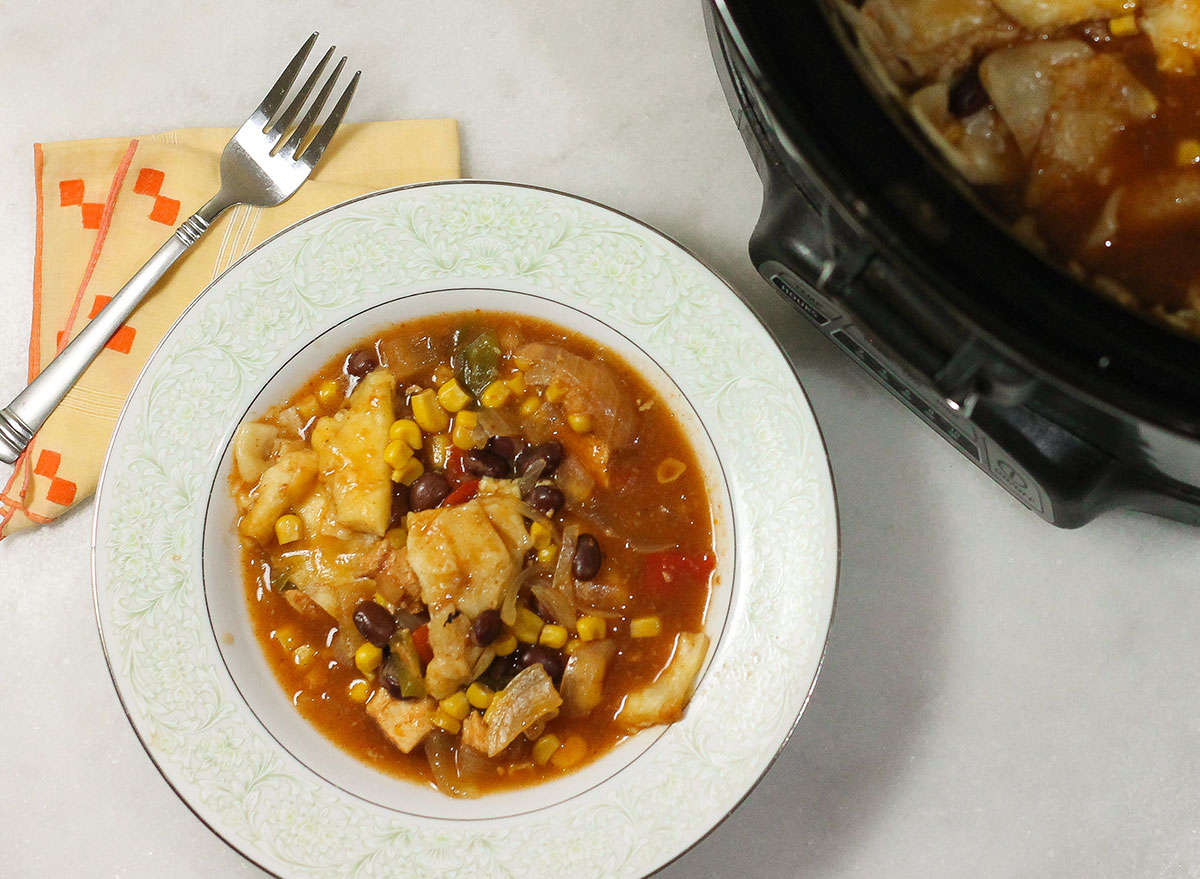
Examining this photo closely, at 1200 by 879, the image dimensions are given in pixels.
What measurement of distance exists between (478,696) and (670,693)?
467 mm

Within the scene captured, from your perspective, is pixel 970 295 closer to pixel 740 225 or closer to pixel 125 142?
pixel 740 225

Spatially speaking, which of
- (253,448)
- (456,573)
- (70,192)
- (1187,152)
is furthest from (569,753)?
(70,192)

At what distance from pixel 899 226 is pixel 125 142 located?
88.4 inches

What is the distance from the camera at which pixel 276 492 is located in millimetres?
2303

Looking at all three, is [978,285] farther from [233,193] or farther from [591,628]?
[233,193]

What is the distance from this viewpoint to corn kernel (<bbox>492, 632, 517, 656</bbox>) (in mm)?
2320

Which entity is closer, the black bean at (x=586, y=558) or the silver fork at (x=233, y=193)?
the black bean at (x=586, y=558)

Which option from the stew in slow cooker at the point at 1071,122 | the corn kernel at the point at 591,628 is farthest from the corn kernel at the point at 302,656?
the stew in slow cooker at the point at 1071,122

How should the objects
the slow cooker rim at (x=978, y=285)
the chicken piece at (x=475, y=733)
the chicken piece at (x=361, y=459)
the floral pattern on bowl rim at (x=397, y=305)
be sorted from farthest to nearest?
the chicken piece at (x=361, y=459)
the chicken piece at (x=475, y=733)
the floral pattern on bowl rim at (x=397, y=305)
the slow cooker rim at (x=978, y=285)

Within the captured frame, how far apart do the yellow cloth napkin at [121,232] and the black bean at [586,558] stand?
109cm

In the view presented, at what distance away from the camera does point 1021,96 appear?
1542mm

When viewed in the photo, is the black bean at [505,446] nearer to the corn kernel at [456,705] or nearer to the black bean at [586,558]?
the black bean at [586,558]

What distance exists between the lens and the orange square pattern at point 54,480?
2.50 m

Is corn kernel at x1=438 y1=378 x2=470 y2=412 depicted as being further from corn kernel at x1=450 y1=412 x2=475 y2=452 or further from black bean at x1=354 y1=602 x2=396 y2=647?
black bean at x1=354 y1=602 x2=396 y2=647
